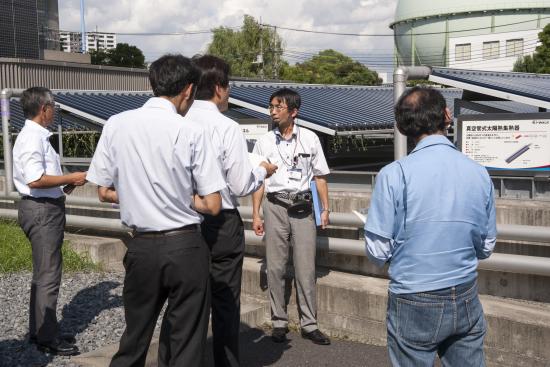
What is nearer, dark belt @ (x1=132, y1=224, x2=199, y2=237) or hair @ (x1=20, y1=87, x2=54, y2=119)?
dark belt @ (x1=132, y1=224, x2=199, y2=237)

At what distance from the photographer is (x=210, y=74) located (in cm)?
400

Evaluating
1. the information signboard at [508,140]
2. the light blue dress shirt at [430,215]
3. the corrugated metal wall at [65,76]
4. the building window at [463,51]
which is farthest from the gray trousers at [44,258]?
the building window at [463,51]

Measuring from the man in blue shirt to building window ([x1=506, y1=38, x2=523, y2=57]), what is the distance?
5572 cm

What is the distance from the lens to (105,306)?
19.9ft

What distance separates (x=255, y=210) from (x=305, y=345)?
3.77 ft

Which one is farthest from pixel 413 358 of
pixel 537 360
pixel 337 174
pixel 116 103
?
pixel 116 103

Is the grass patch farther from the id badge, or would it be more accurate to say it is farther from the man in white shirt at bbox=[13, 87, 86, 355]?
the id badge

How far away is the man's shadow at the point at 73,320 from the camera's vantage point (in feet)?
15.5

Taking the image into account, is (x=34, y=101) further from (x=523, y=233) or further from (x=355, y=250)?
(x=523, y=233)

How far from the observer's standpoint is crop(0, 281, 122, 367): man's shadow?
15.5 feet

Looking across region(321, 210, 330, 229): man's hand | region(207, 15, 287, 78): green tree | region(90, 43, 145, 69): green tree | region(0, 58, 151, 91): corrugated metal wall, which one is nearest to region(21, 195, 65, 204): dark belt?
region(321, 210, 330, 229): man's hand

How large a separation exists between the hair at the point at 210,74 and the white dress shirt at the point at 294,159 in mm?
1391

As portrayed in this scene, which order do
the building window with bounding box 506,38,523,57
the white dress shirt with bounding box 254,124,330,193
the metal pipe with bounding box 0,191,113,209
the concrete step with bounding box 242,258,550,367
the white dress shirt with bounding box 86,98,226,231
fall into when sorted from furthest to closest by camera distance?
the building window with bounding box 506,38,523,57
the metal pipe with bounding box 0,191,113,209
the white dress shirt with bounding box 254,124,330,193
the concrete step with bounding box 242,258,550,367
the white dress shirt with bounding box 86,98,226,231

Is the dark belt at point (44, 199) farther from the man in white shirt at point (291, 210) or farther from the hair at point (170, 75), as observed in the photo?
the hair at point (170, 75)
